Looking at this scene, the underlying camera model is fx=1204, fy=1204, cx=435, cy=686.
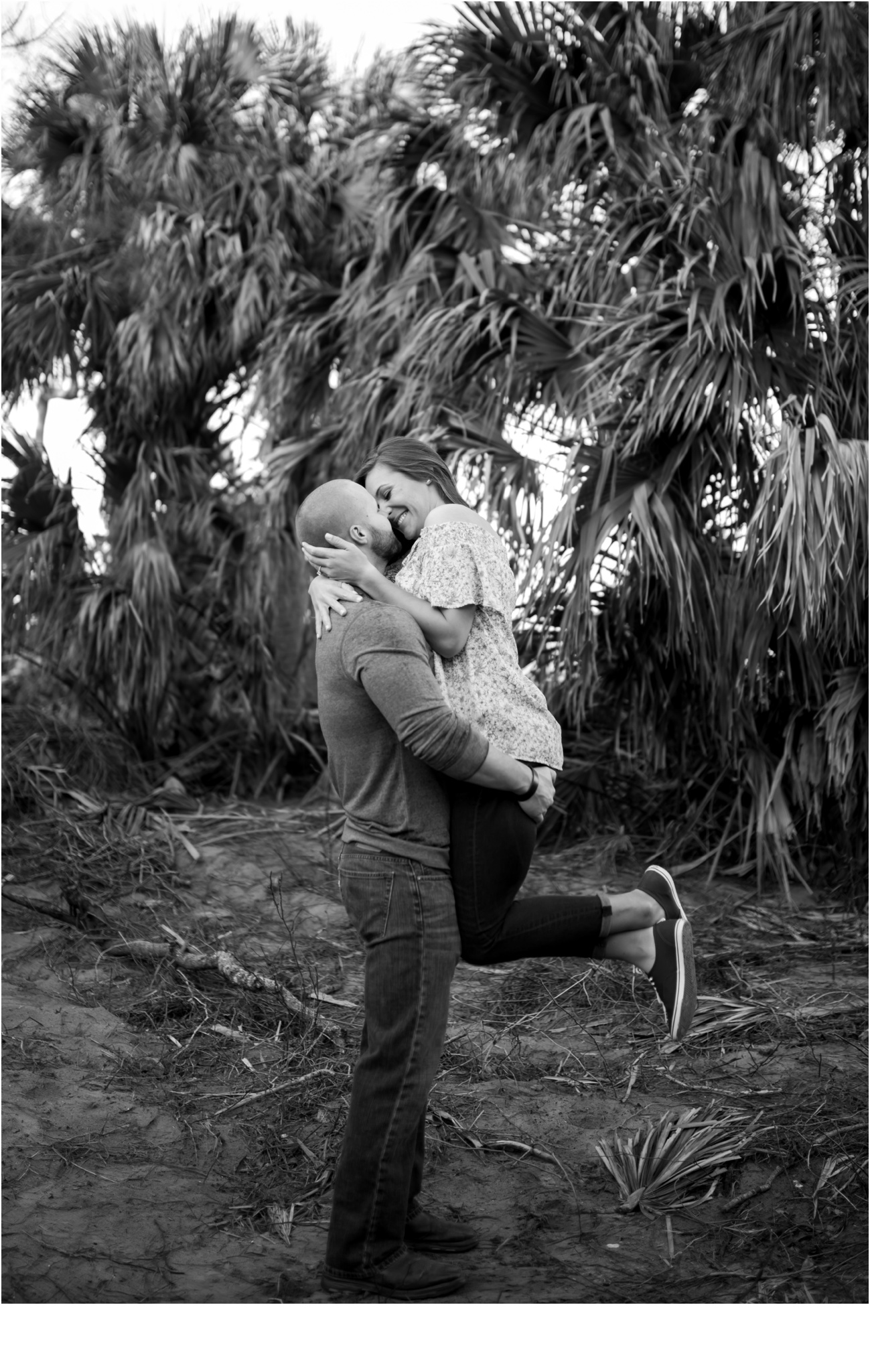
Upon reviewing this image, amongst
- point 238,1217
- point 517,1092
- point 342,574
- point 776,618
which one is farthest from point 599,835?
point 342,574

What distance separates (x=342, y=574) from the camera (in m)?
2.76

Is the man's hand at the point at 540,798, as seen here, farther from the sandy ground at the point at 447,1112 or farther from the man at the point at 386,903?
the sandy ground at the point at 447,1112

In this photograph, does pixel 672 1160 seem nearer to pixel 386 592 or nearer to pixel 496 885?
pixel 496 885

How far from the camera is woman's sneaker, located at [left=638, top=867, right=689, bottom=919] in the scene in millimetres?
3111

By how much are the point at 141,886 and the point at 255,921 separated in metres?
0.69

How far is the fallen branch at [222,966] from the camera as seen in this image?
4715 millimetres

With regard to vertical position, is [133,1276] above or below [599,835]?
below

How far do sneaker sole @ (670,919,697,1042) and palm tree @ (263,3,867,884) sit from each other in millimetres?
3050

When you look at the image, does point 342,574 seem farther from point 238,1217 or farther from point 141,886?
point 141,886

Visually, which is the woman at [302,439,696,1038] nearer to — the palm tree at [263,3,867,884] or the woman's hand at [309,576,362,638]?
the woman's hand at [309,576,362,638]

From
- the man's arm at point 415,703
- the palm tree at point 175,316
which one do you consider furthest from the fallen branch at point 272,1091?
the palm tree at point 175,316

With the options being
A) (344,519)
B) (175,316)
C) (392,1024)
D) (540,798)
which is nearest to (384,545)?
(344,519)

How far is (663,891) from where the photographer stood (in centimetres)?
318

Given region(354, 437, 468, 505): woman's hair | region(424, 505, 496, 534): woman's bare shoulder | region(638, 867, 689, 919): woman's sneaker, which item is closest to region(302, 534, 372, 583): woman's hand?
region(424, 505, 496, 534): woman's bare shoulder
